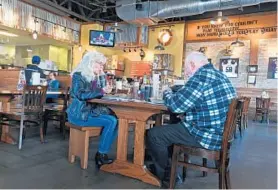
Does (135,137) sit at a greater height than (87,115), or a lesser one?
lesser

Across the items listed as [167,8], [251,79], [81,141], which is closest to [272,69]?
[251,79]

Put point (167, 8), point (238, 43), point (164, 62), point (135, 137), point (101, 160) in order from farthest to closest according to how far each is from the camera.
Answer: point (164, 62)
point (238, 43)
point (167, 8)
point (101, 160)
point (135, 137)

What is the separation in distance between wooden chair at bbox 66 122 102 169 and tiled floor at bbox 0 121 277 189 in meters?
0.11

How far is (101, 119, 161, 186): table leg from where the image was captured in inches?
111

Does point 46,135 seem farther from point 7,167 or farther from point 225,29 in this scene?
point 225,29

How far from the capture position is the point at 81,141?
3.15 metres

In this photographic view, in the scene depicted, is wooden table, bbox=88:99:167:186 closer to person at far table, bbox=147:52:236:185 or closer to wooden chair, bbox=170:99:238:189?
person at far table, bbox=147:52:236:185

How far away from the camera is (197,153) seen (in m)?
2.34

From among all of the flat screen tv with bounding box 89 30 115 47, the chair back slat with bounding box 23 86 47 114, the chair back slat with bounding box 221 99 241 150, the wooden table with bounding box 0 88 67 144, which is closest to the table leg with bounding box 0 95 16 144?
the wooden table with bounding box 0 88 67 144

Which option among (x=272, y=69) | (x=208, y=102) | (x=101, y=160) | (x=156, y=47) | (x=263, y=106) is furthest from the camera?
(x=156, y=47)

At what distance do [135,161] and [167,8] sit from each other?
6.52m

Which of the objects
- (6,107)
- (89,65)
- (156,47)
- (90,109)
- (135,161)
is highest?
(156,47)

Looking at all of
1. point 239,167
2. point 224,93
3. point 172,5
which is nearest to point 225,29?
point 172,5

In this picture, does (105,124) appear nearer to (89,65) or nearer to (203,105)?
(89,65)
